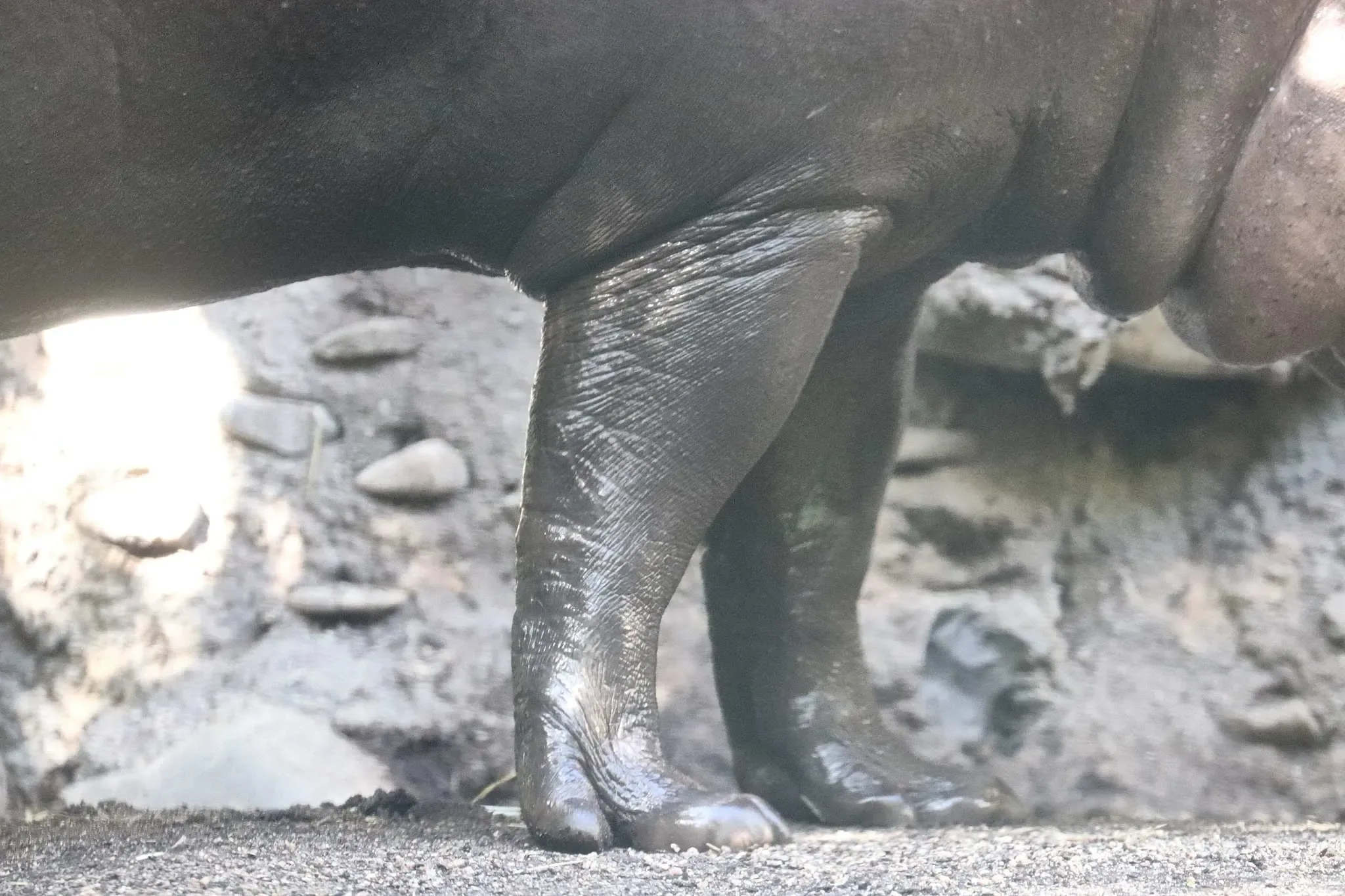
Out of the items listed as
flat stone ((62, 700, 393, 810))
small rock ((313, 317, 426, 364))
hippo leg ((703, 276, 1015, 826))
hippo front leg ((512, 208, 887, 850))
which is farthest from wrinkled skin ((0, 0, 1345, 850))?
small rock ((313, 317, 426, 364))

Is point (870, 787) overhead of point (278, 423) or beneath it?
beneath

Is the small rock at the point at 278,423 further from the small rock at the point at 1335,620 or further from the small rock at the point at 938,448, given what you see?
the small rock at the point at 1335,620

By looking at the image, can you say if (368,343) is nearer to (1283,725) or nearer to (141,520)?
(141,520)

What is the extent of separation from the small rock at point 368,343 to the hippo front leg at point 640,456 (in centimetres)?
157

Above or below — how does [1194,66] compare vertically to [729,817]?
above

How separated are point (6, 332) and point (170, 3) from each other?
44 cm

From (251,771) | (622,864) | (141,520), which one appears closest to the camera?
(622,864)

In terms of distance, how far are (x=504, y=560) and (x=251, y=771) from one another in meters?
0.71

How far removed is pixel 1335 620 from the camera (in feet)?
9.68

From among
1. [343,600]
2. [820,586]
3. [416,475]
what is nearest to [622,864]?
[820,586]

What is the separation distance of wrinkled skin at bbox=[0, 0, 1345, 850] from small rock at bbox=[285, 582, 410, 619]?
1.25 meters

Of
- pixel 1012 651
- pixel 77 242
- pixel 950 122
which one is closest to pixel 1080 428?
pixel 1012 651

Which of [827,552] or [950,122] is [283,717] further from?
[950,122]

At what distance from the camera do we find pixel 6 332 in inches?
65.7
